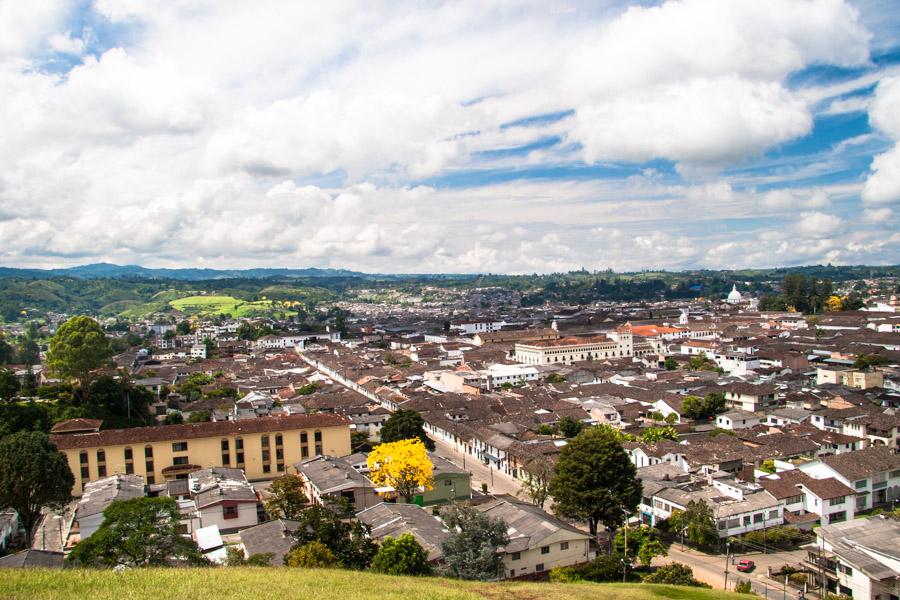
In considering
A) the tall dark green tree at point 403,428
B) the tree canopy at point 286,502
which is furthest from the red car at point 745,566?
the tall dark green tree at point 403,428

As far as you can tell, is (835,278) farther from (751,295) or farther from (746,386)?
(746,386)

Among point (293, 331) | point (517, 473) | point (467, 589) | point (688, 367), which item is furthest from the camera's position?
point (293, 331)

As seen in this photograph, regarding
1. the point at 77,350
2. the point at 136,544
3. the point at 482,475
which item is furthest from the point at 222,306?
the point at 136,544

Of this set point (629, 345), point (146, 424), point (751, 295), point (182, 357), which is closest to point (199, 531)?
point (146, 424)

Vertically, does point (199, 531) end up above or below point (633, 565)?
above

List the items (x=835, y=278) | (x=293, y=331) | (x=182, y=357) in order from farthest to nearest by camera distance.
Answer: (x=835, y=278) → (x=293, y=331) → (x=182, y=357)

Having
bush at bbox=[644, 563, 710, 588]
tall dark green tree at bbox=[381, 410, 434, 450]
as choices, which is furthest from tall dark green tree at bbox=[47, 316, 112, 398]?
bush at bbox=[644, 563, 710, 588]

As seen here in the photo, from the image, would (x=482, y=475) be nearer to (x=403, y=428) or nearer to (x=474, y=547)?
(x=403, y=428)
